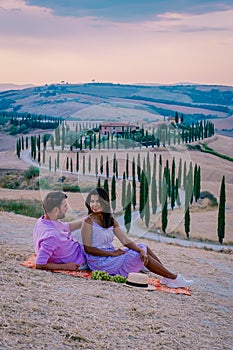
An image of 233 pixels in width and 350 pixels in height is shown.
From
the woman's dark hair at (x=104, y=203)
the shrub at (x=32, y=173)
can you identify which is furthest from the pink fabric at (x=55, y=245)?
the shrub at (x=32, y=173)

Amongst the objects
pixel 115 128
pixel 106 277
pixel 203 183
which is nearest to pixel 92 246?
pixel 106 277

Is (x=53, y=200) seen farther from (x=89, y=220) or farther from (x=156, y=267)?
(x=156, y=267)

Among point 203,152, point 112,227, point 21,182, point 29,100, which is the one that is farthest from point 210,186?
point 29,100

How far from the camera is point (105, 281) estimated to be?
8766mm

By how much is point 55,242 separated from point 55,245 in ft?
0.15

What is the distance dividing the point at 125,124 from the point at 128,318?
7.00m

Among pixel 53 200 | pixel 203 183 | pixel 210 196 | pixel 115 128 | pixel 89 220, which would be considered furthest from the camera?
pixel 203 183

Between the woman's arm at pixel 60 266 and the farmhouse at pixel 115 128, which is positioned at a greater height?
the farmhouse at pixel 115 128

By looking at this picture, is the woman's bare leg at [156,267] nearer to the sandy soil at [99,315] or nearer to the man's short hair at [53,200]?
the sandy soil at [99,315]

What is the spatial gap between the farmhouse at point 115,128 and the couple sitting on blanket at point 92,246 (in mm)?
4485

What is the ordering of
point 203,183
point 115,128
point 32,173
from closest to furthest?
point 115,128, point 32,173, point 203,183

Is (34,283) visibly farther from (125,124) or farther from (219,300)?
(125,124)

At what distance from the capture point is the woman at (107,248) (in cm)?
875

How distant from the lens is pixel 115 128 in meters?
14.8
